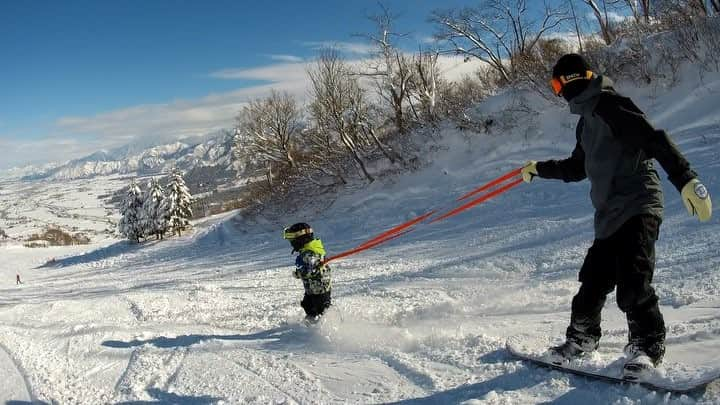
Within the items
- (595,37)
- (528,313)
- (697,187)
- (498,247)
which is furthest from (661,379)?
(595,37)

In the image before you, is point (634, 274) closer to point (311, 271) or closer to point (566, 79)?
point (566, 79)

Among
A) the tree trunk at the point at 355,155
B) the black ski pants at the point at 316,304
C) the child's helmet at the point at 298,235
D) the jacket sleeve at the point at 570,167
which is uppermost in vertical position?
the tree trunk at the point at 355,155

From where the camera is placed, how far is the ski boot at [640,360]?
2.65 metres

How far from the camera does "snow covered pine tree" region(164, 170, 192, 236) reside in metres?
36.9

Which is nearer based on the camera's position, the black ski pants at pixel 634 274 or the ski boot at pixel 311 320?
the black ski pants at pixel 634 274

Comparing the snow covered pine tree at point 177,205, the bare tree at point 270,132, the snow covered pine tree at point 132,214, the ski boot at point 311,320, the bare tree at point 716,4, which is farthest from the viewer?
the snow covered pine tree at point 177,205

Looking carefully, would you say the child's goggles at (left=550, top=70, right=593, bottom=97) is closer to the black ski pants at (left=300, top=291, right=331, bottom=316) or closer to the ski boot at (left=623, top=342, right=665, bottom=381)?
the ski boot at (left=623, top=342, right=665, bottom=381)

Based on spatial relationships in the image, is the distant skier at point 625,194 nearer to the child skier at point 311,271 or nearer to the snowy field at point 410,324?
the snowy field at point 410,324

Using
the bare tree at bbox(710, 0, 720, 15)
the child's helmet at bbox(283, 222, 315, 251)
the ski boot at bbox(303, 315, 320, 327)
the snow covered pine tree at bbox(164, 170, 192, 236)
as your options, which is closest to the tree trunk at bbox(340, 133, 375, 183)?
the bare tree at bbox(710, 0, 720, 15)

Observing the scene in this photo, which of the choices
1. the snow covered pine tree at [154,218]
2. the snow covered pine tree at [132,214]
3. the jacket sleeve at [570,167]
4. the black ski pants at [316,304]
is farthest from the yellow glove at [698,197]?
the snow covered pine tree at [154,218]

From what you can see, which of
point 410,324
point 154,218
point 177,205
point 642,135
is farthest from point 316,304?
point 154,218

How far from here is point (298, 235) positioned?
17.7 ft

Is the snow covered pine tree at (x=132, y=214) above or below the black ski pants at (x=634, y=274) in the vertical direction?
above

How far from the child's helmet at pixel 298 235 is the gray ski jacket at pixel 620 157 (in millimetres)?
3251
